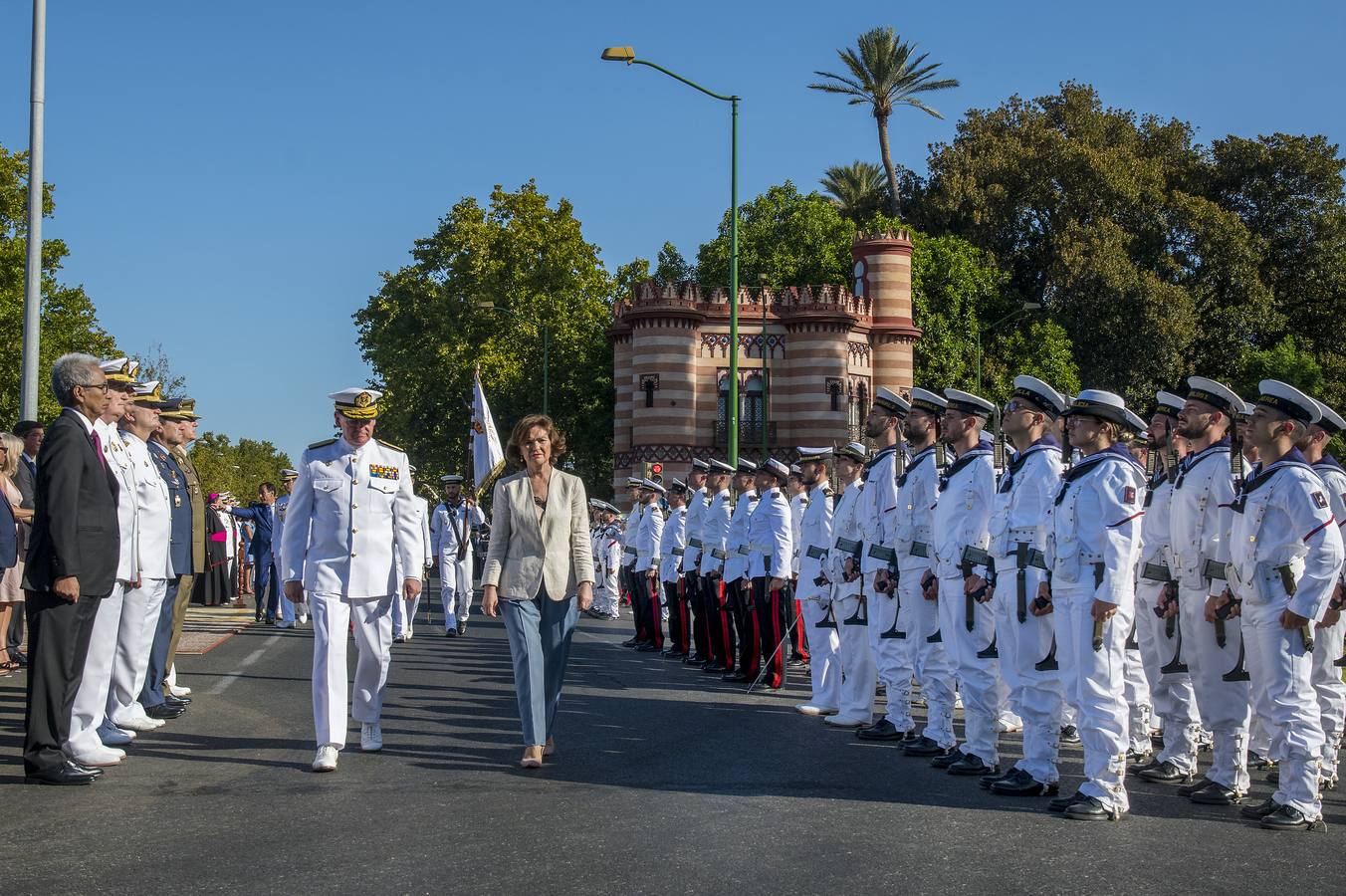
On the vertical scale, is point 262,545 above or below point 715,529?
below

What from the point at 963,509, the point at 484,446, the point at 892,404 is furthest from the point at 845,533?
the point at 484,446

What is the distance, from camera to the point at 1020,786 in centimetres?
846

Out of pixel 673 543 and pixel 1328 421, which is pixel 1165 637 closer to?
pixel 1328 421

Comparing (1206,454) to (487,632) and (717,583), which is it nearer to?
(717,583)

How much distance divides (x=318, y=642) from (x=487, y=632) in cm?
1341

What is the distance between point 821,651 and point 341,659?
4962mm

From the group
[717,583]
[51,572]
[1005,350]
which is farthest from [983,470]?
[1005,350]

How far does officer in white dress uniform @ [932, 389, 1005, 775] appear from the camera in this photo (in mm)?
9336

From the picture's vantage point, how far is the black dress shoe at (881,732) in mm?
10828

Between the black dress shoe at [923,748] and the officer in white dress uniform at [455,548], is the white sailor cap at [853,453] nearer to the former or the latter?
the black dress shoe at [923,748]

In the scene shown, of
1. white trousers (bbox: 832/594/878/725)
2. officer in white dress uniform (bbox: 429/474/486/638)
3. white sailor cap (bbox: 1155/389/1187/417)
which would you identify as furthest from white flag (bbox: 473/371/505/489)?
white sailor cap (bbox: 1155/389/1187/417)

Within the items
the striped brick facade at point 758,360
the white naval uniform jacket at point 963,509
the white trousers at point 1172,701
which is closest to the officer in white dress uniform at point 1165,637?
the white trousers at point 1172,701

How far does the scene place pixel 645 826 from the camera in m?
7.27

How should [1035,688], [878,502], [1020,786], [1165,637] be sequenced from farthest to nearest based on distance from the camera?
[878,502], [1165,637], [1035,688], [1020,786]
